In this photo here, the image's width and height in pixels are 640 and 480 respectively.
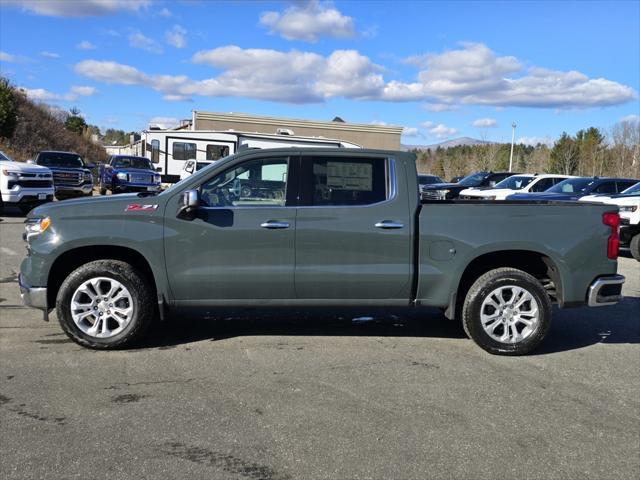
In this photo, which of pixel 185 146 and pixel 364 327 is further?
pixel 185 146

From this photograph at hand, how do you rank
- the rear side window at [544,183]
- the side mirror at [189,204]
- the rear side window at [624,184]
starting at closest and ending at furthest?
the side mirror at [189,204] < the rear side window at [624,184] < the rear side window at [544,183]

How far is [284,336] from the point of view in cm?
608

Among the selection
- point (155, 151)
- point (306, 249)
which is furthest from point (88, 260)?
point (155, 151)

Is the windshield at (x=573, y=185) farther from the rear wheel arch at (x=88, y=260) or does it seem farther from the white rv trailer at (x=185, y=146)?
the rear wheel arch at (x=88, y=260)

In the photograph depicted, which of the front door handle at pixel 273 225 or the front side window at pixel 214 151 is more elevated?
the front side window at pixel 214 151

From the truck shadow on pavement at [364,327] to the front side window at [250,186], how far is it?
1.43 meters

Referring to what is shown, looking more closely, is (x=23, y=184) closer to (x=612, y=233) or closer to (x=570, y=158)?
(x=612, y=233)

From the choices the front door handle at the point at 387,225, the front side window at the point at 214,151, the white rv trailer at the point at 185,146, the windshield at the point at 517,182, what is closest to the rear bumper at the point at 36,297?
the front door handle at the point at 387,225

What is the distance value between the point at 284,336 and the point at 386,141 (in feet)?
143

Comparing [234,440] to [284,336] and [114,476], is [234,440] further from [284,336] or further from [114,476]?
[284,336]

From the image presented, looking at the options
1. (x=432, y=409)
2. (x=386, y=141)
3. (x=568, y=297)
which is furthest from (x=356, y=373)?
(x=386, y=141)

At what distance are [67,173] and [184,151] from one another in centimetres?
659

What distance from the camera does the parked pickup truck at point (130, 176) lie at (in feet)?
73.9

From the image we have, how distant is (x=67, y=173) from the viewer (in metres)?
20.6
